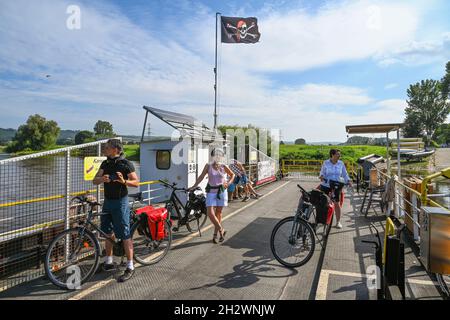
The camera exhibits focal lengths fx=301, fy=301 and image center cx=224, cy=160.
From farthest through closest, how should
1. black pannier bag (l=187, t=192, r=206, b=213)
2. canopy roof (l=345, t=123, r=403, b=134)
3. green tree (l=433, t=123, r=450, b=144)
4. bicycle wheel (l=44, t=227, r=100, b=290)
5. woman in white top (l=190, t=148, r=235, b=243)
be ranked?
green tree (l=433, t=123, r=450, b=144), canopy roof (l=345, t=123, r=403, b=134), black pannier bag (l=187, t=192, r=206, b=213), woman in white top (l=190, t=148, r=235, b=243), bicycle wheel (l=44, t=227, r=100, b=290)

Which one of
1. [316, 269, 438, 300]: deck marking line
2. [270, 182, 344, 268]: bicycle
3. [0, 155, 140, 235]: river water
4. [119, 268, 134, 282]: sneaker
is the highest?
[0, 155, 140, 235]: river water

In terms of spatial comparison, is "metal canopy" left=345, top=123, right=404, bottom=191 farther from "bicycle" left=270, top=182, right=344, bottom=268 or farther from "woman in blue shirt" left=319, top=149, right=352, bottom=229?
"bicycle" left=270, top=182, right=344, bottom=268

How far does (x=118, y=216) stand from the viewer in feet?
13.4

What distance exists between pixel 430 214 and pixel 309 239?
5.88ft

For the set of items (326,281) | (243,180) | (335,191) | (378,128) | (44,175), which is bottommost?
(326,281)

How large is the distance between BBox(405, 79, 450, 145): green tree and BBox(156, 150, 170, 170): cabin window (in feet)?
267


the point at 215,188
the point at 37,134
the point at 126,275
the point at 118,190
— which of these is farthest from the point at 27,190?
the point at 37,134

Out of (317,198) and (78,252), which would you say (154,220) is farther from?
(317,198)

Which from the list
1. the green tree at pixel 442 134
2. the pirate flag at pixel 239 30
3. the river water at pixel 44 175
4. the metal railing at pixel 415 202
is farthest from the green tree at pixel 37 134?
the green tree at pixel 442 134

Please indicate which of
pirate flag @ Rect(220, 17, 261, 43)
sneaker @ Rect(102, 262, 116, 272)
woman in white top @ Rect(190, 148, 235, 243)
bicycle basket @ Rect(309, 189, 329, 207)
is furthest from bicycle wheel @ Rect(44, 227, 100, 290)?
pirate flag @ Rect(220, 17, 261, 43)

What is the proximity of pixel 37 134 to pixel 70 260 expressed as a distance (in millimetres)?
52029

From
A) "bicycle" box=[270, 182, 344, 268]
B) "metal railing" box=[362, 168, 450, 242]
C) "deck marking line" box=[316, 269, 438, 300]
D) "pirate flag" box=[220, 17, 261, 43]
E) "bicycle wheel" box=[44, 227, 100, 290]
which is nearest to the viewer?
"deck marking line" box=[316, 269, 438, 300]

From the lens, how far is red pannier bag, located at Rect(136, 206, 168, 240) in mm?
4617
